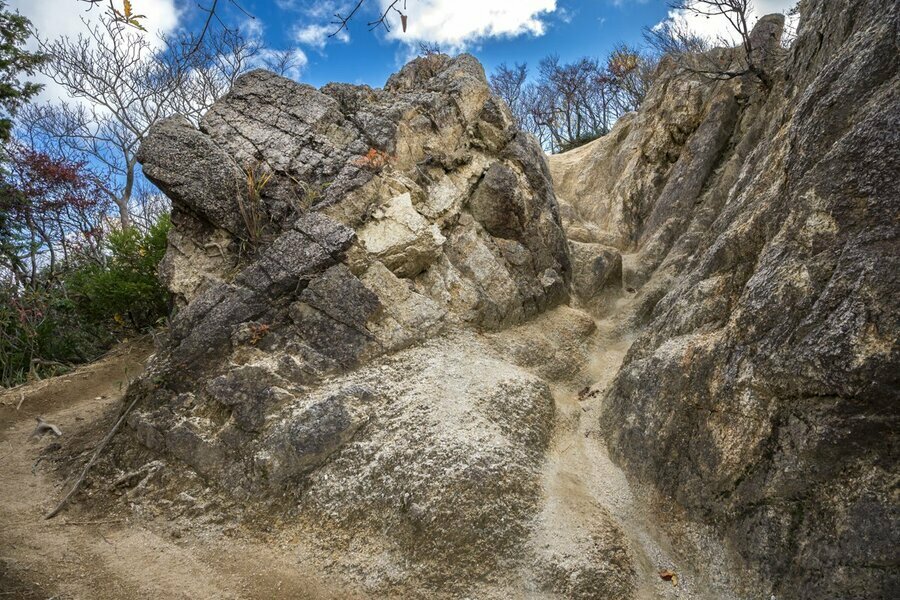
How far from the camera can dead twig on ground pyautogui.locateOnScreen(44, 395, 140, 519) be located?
5.25 metres

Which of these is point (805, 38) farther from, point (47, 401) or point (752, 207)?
point (47, 401)

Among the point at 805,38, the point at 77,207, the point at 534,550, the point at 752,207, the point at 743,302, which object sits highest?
the point at 77,207

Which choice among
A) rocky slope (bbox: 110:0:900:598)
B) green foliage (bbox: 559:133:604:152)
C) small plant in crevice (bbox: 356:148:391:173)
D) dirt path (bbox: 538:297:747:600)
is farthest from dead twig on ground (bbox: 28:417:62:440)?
green foliage (bbox: 559:133:604:152)

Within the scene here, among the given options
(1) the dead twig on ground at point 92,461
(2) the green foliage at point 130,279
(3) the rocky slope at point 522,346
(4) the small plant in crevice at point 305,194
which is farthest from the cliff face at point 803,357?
(2) the green foliage at point 130,279

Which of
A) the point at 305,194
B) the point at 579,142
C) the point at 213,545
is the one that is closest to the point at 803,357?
the point at 213,545

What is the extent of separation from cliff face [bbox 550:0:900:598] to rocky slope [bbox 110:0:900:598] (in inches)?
0.8

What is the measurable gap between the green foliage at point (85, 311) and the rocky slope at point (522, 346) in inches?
114

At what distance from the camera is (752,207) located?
18.9 ft

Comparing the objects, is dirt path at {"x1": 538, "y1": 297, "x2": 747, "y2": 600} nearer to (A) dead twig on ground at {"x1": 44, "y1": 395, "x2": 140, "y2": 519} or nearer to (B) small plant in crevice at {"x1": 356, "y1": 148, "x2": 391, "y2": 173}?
(B) small plant in crevice at {"x1": 356, "y1": 148, "x2": 391, "y2": 173}

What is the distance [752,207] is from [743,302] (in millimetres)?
1713

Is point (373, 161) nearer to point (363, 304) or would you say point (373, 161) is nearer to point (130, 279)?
point (363, 304)

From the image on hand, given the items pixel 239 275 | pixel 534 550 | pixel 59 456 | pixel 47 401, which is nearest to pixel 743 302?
pixel 534 550

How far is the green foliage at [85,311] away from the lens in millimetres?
9422

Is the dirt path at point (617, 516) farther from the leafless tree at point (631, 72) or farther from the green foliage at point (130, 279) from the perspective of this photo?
the leafless tree at point (631, 72)
